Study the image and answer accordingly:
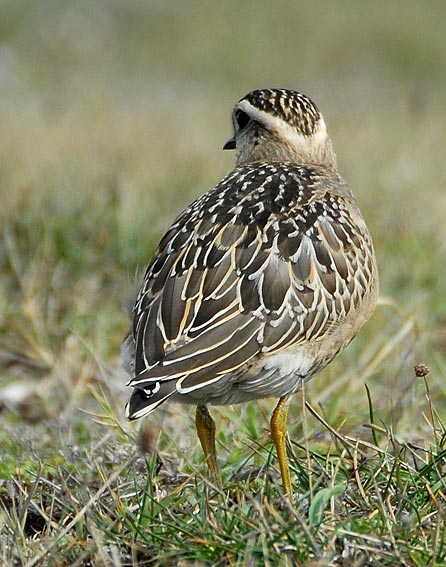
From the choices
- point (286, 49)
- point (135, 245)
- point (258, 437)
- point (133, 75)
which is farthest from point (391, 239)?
point (286, 49)

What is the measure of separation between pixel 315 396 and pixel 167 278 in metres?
1.60

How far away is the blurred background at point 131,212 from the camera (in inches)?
235

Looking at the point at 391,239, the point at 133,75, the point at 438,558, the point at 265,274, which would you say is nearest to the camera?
the point at 438,558

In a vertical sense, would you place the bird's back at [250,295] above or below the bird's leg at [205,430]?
above

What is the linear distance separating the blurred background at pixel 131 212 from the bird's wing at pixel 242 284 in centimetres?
63

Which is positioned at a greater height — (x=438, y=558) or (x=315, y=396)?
(x=438, y=558)

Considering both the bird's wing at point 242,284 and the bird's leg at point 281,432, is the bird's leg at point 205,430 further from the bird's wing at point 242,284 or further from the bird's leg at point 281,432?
the bird's wing at point 242,284

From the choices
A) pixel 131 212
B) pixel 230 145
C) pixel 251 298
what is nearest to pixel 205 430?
pixel 251 298

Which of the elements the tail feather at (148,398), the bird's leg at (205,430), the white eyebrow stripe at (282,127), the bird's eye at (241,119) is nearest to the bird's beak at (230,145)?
the bird's eye at (241,119)

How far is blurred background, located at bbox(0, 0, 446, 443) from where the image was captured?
596cm

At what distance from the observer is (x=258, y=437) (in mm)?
4973

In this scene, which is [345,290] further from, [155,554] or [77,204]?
[77,204]

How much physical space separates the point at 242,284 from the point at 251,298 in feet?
0.21

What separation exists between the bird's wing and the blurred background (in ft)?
2.08
